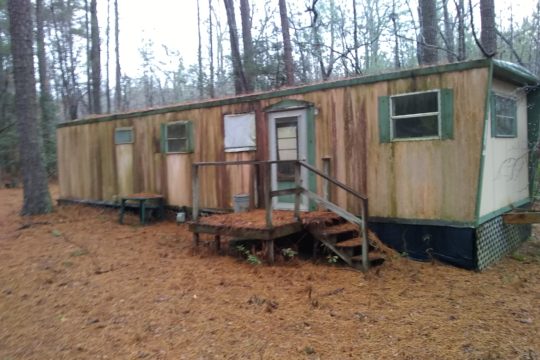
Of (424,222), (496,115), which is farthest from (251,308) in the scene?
(496,115)

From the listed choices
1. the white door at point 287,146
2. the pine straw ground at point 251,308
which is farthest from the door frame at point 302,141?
the pine straw ground at point 251,308

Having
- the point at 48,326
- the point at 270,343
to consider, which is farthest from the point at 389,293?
the point at 48,326

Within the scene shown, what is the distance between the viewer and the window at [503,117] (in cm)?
655

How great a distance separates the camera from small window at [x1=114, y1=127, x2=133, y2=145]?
1067 cm

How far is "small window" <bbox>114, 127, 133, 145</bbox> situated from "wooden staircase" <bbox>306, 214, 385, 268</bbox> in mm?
5857

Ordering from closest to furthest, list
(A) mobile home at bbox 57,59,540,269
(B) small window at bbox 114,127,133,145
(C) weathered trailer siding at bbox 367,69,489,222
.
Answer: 1. (C) weathered trailer siding at bbox 367,69,489,222
2. (A) mobile home at bbox 57,59,540,269
3. (B) small window at bbox 114,127,133,145

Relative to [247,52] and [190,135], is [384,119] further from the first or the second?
[247,52]

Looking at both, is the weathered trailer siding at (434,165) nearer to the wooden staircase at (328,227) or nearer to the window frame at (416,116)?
the window frame at (416,116)

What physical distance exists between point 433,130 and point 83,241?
20.1ft

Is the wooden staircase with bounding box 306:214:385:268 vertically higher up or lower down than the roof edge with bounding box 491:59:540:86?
lower down

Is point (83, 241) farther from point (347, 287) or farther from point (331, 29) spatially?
point (331, 29)

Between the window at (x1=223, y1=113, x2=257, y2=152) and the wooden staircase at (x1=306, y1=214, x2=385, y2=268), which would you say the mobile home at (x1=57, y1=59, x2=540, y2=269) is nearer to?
the window at (x1=223, y1=113, x2=257, y2=152)

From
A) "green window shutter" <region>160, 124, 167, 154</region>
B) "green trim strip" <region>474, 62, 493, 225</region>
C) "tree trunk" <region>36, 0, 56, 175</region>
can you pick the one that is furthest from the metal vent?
"tree trunk" <region>36, 0, 56, 175</region>

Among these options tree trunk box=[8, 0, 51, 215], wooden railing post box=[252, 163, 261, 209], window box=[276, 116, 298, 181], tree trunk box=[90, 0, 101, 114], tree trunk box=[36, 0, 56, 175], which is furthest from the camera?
tree trunk box=[90, 0, 101, 114]
